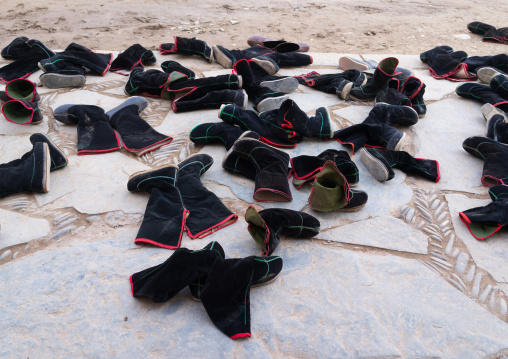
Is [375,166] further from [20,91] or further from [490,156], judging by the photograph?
[20,91]

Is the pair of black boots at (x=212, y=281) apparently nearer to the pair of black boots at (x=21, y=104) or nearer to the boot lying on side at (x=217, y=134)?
the boot lying on side at (x=217, y=134)

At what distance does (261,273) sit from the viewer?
1913mm

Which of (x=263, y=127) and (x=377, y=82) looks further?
(x=377, y=82)

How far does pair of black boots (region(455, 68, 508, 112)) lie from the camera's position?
367 cm

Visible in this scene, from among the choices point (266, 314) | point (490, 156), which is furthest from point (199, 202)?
point (490, 156)

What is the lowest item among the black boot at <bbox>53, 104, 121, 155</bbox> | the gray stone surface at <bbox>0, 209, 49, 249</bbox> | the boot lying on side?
the gray stone surface at <bbox>0, 209, 49, 249</bbox>

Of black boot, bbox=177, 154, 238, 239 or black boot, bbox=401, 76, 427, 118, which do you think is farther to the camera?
black boot, bbox=401, 76, 427, 118

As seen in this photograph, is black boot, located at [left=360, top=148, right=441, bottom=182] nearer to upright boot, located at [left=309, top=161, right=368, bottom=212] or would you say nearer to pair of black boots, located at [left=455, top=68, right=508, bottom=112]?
upright boot, located at [left=309, top=161, right=368, bottom=212]

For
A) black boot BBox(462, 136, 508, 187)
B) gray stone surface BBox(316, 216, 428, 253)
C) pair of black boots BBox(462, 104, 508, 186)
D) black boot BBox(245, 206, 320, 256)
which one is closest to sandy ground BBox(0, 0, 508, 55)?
pair of black boots BBox(462, 104, 508, 186)

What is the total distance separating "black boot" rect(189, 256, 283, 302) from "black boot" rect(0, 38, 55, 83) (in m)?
3.26

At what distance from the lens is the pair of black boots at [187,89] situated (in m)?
3.47

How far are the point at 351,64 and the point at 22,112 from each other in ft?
10.0

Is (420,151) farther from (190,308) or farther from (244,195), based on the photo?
(190,308)

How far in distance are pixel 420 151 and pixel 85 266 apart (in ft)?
7.87
